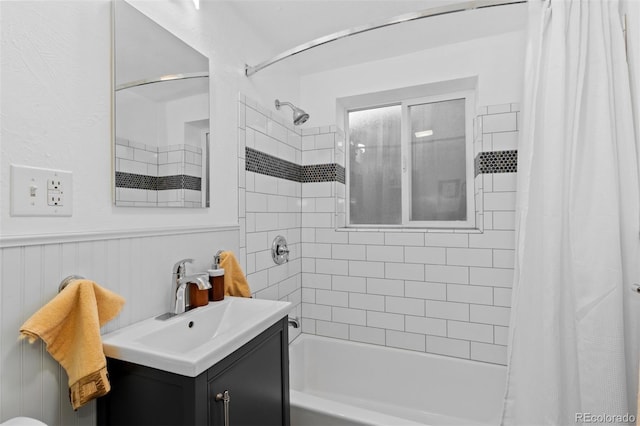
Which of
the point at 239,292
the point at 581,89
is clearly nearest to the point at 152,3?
the point at 239,292

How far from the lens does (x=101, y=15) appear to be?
42.6 inches

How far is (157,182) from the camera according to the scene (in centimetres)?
128

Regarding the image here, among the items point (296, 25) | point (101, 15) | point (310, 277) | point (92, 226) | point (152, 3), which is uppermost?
point (296, 25)

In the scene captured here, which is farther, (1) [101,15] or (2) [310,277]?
(2) [310,277]

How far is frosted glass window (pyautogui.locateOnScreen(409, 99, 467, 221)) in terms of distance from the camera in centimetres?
235

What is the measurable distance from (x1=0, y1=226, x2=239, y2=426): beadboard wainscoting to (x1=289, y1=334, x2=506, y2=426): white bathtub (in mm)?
1081

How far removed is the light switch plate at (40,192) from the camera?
840 millimetres

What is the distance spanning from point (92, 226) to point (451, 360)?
6.92ft

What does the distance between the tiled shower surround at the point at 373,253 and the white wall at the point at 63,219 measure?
612 mm

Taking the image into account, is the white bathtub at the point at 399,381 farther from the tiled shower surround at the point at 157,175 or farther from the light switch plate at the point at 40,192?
the light switch plate at the point at 40,192

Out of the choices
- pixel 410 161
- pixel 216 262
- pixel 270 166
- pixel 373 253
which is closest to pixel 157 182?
pixel 216 262

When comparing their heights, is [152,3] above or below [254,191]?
above

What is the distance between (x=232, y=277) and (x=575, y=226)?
149cm

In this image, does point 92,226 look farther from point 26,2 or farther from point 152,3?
point 152,3
